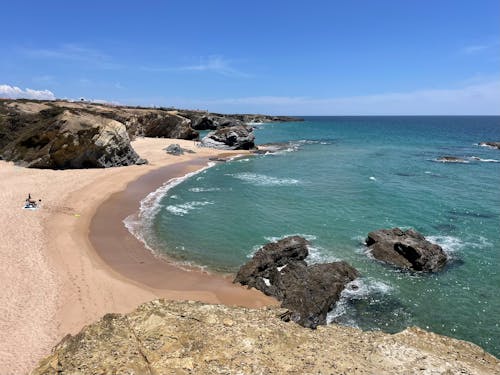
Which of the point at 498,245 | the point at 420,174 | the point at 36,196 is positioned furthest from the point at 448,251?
the point at 36,196

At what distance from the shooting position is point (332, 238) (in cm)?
2667

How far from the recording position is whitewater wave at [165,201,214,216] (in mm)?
32397

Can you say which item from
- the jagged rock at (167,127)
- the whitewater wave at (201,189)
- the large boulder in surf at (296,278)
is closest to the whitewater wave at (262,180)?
the whitewater wave at (201,189)

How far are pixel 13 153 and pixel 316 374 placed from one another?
51.0m

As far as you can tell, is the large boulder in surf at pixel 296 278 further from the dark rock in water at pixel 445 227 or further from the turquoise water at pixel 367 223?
the dark rock in water at pixel 445 227

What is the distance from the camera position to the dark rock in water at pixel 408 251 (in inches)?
861

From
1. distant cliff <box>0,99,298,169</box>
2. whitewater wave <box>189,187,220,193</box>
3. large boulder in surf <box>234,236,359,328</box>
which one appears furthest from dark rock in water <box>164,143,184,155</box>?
large boulder in surf <box>234,236,359,328</box>

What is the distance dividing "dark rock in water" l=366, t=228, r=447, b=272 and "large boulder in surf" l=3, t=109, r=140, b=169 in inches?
1407

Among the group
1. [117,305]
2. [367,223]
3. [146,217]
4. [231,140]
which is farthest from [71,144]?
[367,223]

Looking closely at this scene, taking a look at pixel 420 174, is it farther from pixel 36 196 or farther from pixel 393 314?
pixel 36 196

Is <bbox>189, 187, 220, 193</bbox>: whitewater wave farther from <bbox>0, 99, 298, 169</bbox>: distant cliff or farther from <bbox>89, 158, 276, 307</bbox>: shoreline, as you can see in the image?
<bbox>0, 99, 298, 169</bbox>: distant cliff

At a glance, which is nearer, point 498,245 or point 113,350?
point 113,350

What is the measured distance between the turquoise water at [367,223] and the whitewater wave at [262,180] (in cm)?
13

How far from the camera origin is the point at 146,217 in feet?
101
